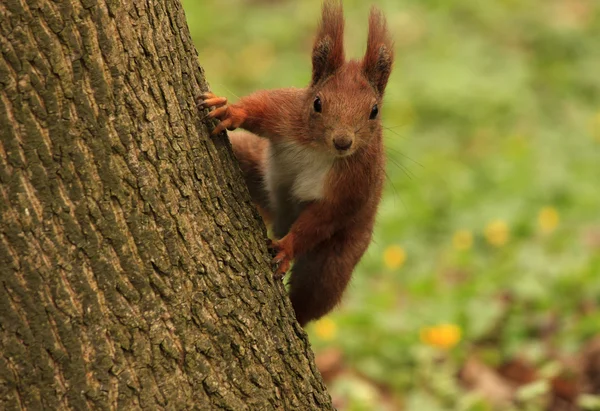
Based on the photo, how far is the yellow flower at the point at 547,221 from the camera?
203 inches

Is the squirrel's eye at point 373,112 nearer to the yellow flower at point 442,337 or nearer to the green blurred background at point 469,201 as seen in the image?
the green blurred background at point 469,201

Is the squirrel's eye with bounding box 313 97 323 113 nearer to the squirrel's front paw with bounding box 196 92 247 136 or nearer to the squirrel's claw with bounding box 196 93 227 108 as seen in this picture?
the squirrel's front paw with bounding box 196 92 247 136

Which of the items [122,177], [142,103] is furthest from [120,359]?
[142,103]

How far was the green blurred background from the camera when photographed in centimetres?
419

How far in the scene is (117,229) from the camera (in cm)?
224

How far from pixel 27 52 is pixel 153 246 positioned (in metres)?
0.58

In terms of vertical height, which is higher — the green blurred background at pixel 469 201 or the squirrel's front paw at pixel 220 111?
the green blurred background at pixel 469 201

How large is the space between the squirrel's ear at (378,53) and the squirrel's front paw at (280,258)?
2.55 feet

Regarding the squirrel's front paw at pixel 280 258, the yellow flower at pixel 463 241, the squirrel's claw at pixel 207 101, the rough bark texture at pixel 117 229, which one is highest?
the yellow flower at pixel 463 241

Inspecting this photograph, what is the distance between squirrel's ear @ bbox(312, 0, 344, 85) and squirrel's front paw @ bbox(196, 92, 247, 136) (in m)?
0.46

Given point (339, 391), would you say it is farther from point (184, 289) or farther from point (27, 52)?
point (27, 52)

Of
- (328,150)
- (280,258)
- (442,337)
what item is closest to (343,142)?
(328,150)

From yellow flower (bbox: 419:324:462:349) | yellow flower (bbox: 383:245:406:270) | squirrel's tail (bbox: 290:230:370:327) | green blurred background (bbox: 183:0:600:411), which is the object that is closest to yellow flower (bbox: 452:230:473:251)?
green blurred background (bbox: 183:0:600:411)

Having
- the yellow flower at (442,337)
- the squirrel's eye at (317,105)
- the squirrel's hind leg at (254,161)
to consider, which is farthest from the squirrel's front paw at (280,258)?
the yellow flower at (442,337)
